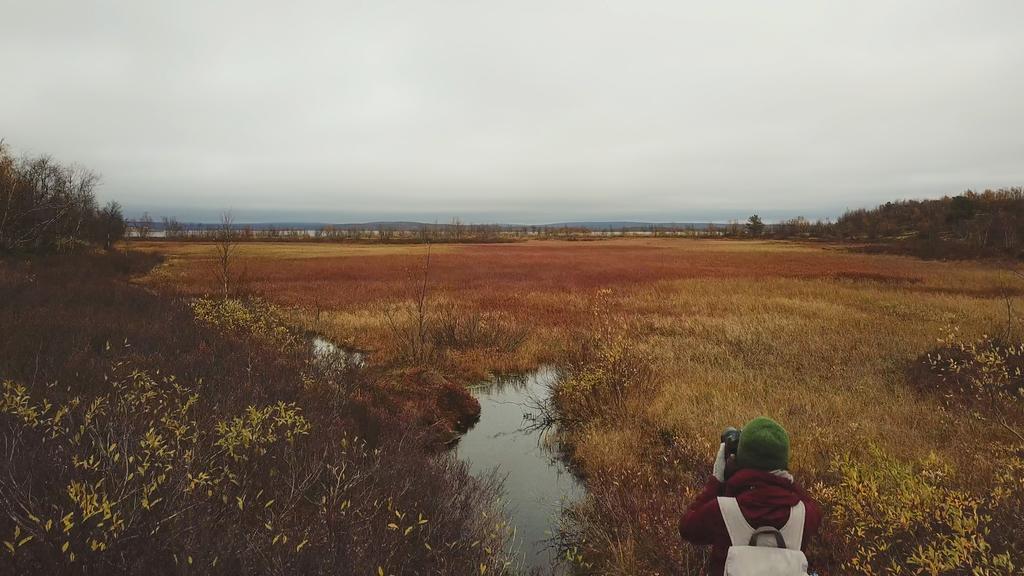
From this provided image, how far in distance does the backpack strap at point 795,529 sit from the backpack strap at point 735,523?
16 cm

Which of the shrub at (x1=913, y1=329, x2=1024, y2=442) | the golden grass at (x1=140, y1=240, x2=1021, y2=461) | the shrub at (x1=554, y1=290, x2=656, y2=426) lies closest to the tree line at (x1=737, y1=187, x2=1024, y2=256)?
the golden grass at (x1=140, y1=240, x2=1021, y2=461)

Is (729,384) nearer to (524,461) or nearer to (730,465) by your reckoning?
(524,461)

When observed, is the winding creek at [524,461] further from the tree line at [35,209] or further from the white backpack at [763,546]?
the tree line at [35,209]

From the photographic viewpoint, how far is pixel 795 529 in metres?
2.20

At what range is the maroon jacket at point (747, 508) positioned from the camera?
222cm

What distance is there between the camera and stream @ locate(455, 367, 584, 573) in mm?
5367

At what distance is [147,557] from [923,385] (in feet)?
37.8

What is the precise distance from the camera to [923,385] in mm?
8680

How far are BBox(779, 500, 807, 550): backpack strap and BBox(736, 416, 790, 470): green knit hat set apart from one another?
21cm

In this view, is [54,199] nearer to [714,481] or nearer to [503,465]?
[503,465]

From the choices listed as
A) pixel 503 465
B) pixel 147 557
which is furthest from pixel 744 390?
pixel 147 557

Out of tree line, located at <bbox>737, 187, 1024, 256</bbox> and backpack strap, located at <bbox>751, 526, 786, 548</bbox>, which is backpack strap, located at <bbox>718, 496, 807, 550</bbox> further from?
tree line, located at <bbox>737, 187, 1024, 256</bbox>

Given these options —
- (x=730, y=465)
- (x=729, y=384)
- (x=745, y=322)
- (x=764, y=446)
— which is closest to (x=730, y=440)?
(x=730, y=465)

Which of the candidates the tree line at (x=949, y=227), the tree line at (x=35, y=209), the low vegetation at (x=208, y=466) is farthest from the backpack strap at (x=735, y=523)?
the tree line at (x=949, y=227)
